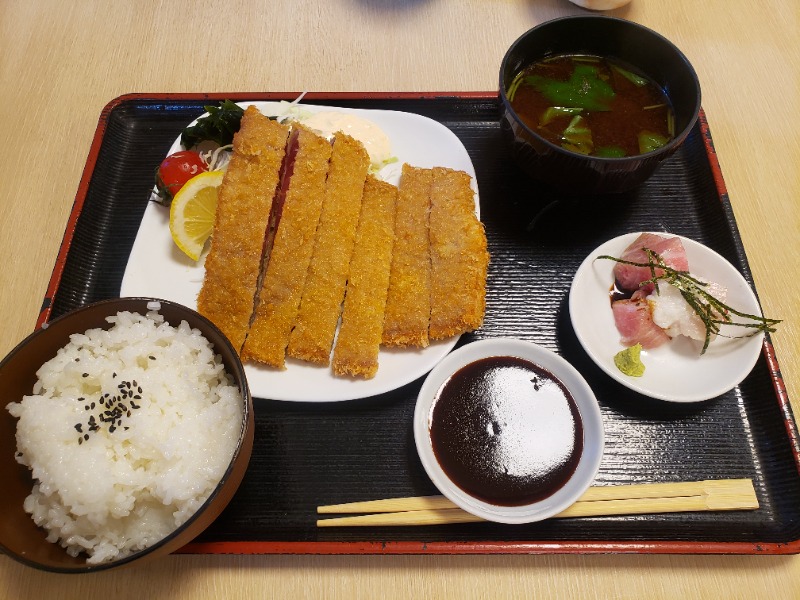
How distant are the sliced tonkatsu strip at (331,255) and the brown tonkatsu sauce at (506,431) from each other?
0.56m

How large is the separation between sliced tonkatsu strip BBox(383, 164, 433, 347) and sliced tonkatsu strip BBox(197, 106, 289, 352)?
598 millimetres

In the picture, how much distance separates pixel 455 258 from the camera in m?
2.44

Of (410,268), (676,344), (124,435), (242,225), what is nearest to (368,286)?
(410,268)

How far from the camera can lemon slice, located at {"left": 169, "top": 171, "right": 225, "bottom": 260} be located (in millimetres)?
2533

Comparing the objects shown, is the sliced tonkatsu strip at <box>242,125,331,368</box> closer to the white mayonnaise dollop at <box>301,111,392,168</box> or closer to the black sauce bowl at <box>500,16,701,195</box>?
the white mayonnaise dollop at <box>301,111,392,168</box>

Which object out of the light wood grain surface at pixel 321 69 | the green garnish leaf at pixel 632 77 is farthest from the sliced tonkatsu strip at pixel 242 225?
the green garnish leaf at pixel 632 77

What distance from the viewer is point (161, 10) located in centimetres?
360

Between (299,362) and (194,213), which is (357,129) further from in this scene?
(299,362)

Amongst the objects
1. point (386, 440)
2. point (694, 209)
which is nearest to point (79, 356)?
point (386, 440)

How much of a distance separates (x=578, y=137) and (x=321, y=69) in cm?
163

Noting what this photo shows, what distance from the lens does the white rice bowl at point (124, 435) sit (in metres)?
1.77

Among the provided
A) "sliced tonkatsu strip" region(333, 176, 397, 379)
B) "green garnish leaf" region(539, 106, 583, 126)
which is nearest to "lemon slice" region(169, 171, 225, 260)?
"sliced tonkatsu strip" region(333, 176, 397, 379)

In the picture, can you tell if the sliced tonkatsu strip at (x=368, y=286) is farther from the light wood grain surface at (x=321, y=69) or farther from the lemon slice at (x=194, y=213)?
the light wood grain surface at (x=321, y=69)

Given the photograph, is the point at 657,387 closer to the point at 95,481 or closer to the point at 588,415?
the point at 588,415
